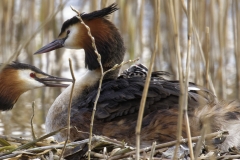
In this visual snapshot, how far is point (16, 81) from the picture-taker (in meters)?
5.46

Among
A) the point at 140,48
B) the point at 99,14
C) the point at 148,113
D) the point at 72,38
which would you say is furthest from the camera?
the point at 140,48

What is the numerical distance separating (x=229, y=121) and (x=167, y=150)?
23.8 inches

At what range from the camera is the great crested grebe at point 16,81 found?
538 centimetres

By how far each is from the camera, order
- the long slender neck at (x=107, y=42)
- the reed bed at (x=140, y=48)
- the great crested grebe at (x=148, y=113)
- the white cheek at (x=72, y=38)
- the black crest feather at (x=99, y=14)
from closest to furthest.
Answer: the great crested grebe at (x=148, y=113), the black crest feather at (x=99, y=14), the long slender neck at (x=107, y=42), the white cheek at (x=72, y=38), the reed bed at (x=140, y=48)

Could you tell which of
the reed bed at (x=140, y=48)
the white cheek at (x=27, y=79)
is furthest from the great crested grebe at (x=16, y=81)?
the reed bed at (x=140, y=48)

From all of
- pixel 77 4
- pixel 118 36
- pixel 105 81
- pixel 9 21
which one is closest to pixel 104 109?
pixel 105 81

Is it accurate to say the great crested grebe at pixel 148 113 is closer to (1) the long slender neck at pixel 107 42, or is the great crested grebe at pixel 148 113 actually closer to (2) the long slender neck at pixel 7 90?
(1) the long slender neck at pixel 107 42

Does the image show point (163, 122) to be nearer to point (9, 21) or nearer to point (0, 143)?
point (0, 143)

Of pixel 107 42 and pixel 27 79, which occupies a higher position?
pixel 107 42

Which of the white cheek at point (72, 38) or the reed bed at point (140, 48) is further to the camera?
the reed bed at point (140, 48)

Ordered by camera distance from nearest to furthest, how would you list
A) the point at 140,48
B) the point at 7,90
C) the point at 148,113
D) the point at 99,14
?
the point at 148,113, the point at 99,14, the point at 7,90, the point at 140,48

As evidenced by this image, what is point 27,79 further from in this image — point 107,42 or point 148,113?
point 148,113

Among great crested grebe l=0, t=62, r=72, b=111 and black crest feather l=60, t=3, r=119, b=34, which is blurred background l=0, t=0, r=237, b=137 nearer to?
black crest feather l=60, t=3, r=119, b=34

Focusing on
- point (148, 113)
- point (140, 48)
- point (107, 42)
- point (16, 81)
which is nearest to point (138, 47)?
point (140, 48)
